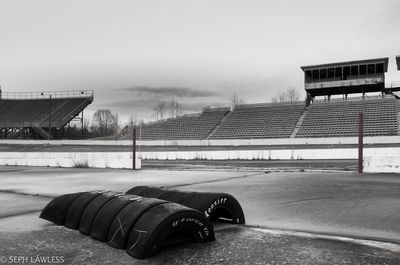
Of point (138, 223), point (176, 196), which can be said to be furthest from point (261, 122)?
point (138, 223)

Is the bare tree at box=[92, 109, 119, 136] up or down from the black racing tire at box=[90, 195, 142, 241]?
up

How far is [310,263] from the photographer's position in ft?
13.2

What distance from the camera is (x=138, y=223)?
4527 mm

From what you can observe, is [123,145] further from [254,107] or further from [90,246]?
[90,246]

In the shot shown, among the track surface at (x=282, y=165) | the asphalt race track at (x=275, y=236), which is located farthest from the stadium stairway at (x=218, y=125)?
the asphalt race track at (x=275, y=236)

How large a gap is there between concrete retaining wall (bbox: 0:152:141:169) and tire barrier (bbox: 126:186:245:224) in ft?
47.8

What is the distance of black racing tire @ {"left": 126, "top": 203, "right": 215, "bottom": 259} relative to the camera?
4266 mm

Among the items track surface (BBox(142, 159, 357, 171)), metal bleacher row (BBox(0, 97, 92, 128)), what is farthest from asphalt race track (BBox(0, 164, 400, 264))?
metal bleacher row (BBox(0, 97, 92, 128))

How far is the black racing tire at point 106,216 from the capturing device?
16.4 ft

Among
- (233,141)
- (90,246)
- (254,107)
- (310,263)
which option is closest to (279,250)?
(310,263)

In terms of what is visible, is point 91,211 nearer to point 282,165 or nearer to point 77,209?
point 77,209

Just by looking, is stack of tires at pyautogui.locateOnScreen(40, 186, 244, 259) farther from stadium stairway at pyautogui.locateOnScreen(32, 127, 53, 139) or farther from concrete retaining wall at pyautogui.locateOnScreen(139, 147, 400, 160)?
stadium stairway at pyautogui.locateOnScreen(32, 127, 53, 139)

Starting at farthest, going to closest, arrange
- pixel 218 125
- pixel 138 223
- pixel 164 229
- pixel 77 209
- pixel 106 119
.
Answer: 1. pixel 106 119
2. pixel 218 125
3. pixel 77 209
4. pixel 138 223
5. pixel 164 229

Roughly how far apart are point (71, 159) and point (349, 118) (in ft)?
107
